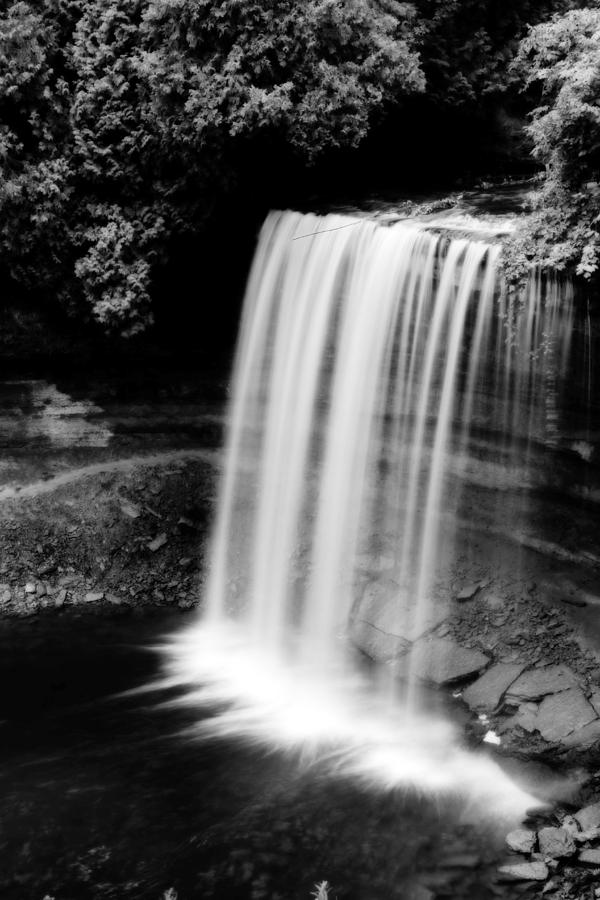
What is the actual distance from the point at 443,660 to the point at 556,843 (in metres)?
3.58

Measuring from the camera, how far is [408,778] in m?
10.6

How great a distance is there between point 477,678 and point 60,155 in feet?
34.2

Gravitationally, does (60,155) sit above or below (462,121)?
below

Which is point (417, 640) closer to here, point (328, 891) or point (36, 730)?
point (328, 891)

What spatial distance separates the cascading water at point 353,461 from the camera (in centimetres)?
1148

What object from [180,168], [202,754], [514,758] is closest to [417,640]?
[514,758]

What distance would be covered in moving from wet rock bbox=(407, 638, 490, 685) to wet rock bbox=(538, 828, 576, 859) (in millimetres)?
3014

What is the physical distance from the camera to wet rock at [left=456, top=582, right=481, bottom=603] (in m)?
12.9

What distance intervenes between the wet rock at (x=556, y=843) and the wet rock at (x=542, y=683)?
7.54 ft

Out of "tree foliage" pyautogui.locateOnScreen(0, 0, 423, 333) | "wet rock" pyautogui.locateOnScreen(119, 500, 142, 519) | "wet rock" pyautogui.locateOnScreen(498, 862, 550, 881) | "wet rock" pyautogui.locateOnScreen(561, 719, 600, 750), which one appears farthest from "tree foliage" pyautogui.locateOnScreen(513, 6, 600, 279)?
"wet rock" pyautogui.locateOnScreen(119, 500, 142, 519)

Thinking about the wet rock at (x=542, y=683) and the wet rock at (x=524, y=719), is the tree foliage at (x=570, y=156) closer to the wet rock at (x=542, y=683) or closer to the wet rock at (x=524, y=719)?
the wet rock at (x=542, y=683)

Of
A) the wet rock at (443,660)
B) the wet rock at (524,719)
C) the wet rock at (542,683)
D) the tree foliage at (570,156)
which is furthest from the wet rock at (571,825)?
the tree foliage at (570,156)

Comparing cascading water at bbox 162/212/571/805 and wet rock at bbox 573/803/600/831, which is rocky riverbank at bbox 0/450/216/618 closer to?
cascading water at bbox 162/212/571/805

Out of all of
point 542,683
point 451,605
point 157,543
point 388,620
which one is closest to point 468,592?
point 451,605
